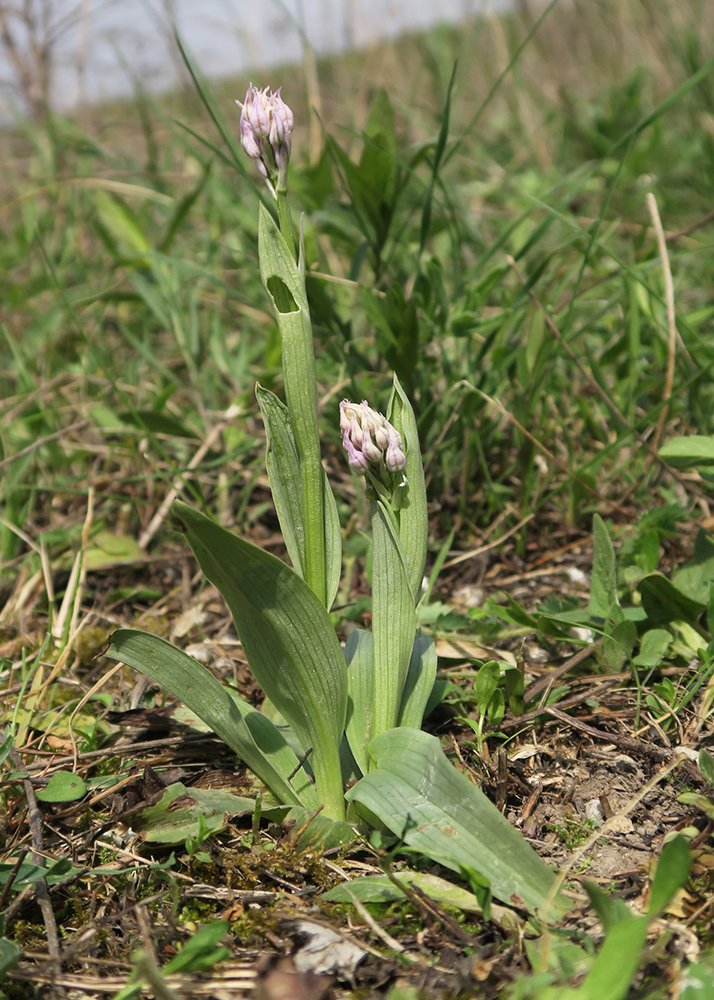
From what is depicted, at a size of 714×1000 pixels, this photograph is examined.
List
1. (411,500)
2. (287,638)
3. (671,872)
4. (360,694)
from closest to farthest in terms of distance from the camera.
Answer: (671,872)
(287,638)
(411,500)
(360,694)

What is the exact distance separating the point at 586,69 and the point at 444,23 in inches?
51.0

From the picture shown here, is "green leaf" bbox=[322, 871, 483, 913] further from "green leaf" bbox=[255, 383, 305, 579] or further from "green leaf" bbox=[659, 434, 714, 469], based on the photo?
"green leaf" bbox=[659, 434, 714, 469]

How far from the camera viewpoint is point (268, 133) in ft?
4.57

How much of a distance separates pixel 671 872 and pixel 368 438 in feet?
2.76

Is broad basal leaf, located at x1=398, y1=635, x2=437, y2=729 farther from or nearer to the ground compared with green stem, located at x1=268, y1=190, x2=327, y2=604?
nearer to the ground

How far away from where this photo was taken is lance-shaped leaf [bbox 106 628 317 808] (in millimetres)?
1511

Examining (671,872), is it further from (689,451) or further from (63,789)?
(63,789)

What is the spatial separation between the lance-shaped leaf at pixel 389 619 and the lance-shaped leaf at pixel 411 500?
0.05 meters

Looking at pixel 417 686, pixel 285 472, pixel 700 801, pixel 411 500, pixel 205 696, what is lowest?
pixel 700 801

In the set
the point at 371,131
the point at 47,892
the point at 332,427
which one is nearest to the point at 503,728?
the point at 47,892

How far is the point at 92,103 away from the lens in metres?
5.65

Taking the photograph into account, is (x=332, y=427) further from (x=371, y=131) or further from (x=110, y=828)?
(x=110, y=828)

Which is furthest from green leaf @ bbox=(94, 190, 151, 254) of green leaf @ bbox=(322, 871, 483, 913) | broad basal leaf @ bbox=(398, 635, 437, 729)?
green leaf @ bbox=(322, 871, 483, 913)

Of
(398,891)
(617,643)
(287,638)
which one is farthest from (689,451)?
(398,891)
